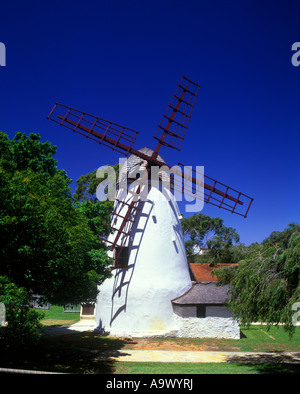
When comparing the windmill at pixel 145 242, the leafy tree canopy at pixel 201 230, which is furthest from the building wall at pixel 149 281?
the leafy tree canopy at pixel 201 230

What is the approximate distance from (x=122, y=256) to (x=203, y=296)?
19.0 feet

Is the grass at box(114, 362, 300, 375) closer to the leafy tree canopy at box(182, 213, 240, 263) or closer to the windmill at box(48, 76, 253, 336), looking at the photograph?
the windmill at box(48, 76, 253, 336)

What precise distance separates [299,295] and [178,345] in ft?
32.2

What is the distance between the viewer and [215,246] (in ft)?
148

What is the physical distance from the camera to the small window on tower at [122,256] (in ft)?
68.0

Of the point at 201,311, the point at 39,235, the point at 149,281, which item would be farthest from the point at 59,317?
the point at 39,235

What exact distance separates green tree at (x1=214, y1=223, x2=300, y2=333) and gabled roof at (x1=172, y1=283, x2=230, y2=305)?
7.82 metres

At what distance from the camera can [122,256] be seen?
831 inches

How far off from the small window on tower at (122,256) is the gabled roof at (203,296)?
13.0 ft

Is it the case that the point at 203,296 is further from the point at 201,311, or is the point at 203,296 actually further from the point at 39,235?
the point at 39,235

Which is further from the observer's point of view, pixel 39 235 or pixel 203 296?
pixel 203 296

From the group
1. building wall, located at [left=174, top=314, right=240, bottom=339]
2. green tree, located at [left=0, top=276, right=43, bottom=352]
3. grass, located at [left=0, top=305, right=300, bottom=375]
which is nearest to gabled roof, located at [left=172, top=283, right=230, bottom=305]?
building wall, located at [left=174, top=314, right=240, bottom=339]
